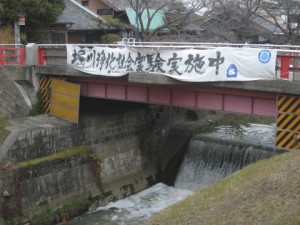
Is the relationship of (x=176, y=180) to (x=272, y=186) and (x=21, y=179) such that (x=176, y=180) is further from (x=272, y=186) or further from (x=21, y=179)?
(x=272, y=186)

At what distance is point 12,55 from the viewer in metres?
21.0

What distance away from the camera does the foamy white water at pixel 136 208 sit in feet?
60.3

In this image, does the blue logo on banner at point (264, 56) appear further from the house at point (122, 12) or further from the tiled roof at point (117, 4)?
the tiled roof at point (117, 4)

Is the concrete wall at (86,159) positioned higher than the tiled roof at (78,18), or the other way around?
the tiled roof at (78,18)

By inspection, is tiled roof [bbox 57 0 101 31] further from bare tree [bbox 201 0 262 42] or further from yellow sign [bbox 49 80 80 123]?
yellow sign [bbox 49 80 80 123]

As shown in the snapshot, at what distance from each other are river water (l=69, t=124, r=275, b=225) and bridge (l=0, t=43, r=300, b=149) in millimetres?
4623

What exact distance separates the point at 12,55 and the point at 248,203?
15285mm

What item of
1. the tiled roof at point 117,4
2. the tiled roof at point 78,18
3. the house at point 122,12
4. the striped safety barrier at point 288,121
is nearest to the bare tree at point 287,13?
the house at point 122,12

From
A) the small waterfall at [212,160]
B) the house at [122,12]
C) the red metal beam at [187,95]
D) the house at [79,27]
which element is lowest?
the small waterfall at [212,160]

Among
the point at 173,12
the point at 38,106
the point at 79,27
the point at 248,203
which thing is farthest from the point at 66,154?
the point at 79,27

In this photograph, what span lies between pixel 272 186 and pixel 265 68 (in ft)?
17.4

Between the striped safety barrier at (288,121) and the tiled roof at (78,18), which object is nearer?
the striped safety barrier at (288,121)

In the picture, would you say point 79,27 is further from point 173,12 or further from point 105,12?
point 173,12

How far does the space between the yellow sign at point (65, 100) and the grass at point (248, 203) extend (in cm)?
1026
